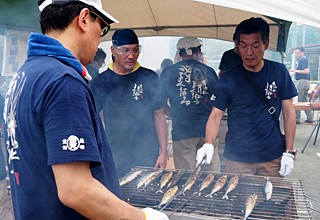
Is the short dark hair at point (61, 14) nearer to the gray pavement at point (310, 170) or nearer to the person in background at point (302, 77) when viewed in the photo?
the gray pavement at point (310, 170)

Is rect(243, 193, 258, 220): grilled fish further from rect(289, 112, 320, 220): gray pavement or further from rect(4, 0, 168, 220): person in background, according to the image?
rect(289, 112, 320, 220): gray pavement

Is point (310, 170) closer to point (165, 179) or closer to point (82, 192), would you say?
point (165, 179)

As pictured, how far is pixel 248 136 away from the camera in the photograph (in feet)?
11.8

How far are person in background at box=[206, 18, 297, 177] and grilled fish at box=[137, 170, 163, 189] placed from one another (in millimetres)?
806

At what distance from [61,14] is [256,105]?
8.41 feet

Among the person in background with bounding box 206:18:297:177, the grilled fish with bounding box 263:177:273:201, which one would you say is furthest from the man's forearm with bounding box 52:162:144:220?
the person in background with bounding box 206:18:297:177

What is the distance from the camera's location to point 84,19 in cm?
149

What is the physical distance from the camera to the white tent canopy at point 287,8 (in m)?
2.64

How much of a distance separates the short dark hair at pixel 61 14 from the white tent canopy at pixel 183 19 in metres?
4.51

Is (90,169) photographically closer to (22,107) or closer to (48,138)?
(48,138)

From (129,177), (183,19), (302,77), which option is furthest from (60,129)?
(302,77)

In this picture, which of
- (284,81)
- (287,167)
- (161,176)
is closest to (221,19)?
(284,81)

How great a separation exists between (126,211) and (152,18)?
19.1 feet

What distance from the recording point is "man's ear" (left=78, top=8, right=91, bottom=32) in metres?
1.47
